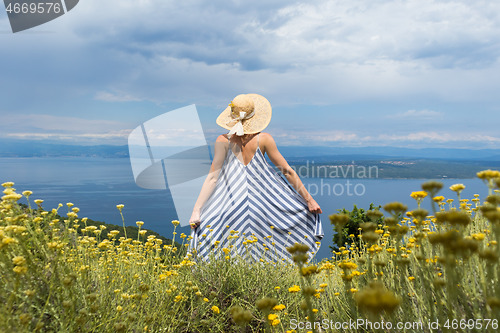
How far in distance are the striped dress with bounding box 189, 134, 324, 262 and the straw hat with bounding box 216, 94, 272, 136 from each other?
1.21 ft

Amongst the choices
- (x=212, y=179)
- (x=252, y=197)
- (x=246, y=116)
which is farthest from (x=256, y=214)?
(x=246, y=116)

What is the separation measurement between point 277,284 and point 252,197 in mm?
1449

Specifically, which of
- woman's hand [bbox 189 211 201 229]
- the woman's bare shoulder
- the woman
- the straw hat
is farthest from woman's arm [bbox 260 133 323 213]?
woman's hand [bbox 189 211 201 229]

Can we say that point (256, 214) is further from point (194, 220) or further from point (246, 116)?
point (246, 116)

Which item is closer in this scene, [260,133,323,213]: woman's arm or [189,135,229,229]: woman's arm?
[189,135,229,229]: woman's arm

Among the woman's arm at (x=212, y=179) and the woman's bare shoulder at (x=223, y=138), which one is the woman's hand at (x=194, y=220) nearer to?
the woman's arm at (x=212, y=179)

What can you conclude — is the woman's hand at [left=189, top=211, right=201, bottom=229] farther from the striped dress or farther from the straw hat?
the straw hat

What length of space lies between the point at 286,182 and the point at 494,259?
3.78 metres

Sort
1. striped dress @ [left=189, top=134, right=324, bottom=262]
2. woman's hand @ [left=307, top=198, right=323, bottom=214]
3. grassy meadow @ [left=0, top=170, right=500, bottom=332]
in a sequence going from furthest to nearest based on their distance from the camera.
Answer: woman's hand @ [left=307, top=198, right=323, bottom=214], striped dress @ [left=189, top=134, right=324, bottom=262], grassy meadow @ [left=0, top=170, right=500, bottom=332]

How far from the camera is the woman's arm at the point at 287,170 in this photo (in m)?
5.14

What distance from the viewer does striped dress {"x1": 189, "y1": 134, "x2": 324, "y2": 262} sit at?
4.76 metres

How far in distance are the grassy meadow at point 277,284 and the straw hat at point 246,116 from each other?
203 cm

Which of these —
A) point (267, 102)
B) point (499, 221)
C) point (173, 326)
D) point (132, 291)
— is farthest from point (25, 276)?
point (267, 102)

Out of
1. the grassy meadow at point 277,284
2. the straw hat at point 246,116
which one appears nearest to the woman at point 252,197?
→ the straw hat at point 246,116
